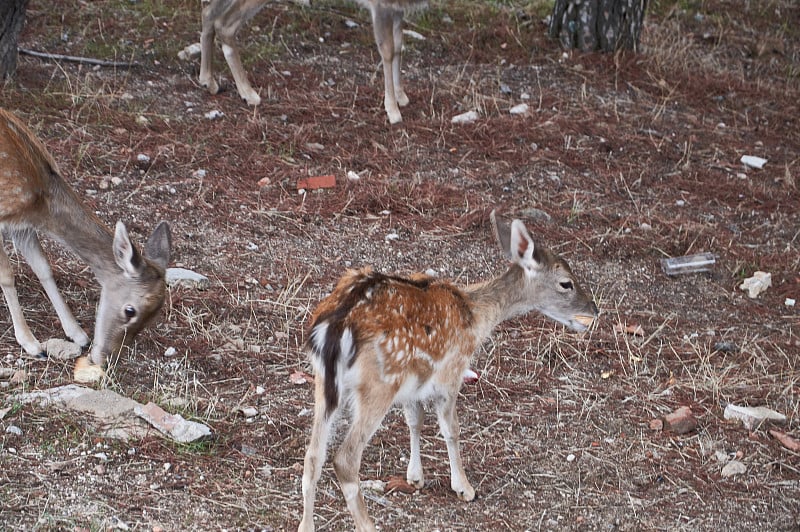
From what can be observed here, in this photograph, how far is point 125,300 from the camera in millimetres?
5574

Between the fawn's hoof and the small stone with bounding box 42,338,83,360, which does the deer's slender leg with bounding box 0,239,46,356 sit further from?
the fawn's hoof

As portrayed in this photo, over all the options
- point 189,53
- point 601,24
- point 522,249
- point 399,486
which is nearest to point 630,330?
point 522,249

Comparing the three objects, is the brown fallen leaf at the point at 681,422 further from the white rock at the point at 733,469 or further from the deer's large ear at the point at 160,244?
the deer's large ear at the point at 160,244

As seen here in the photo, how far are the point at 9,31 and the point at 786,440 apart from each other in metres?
6.03

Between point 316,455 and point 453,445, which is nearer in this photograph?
point 316,455

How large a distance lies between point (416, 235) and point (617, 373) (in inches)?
71.1

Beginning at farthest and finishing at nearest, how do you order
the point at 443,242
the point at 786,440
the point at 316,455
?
the point at 443,242 → the point at 786,440 → the point at 316,455

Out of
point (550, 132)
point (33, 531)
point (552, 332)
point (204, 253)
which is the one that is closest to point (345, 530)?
point (33, 531)

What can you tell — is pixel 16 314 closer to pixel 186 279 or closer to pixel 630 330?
pixel 186 279

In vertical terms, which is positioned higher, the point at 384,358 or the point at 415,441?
the point at 384,358

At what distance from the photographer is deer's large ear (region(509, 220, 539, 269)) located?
536cm

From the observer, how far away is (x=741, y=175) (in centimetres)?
870

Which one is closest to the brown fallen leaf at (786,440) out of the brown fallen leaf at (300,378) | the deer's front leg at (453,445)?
the deer's front leg at (453,445)

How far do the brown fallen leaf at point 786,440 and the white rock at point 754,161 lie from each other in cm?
373
